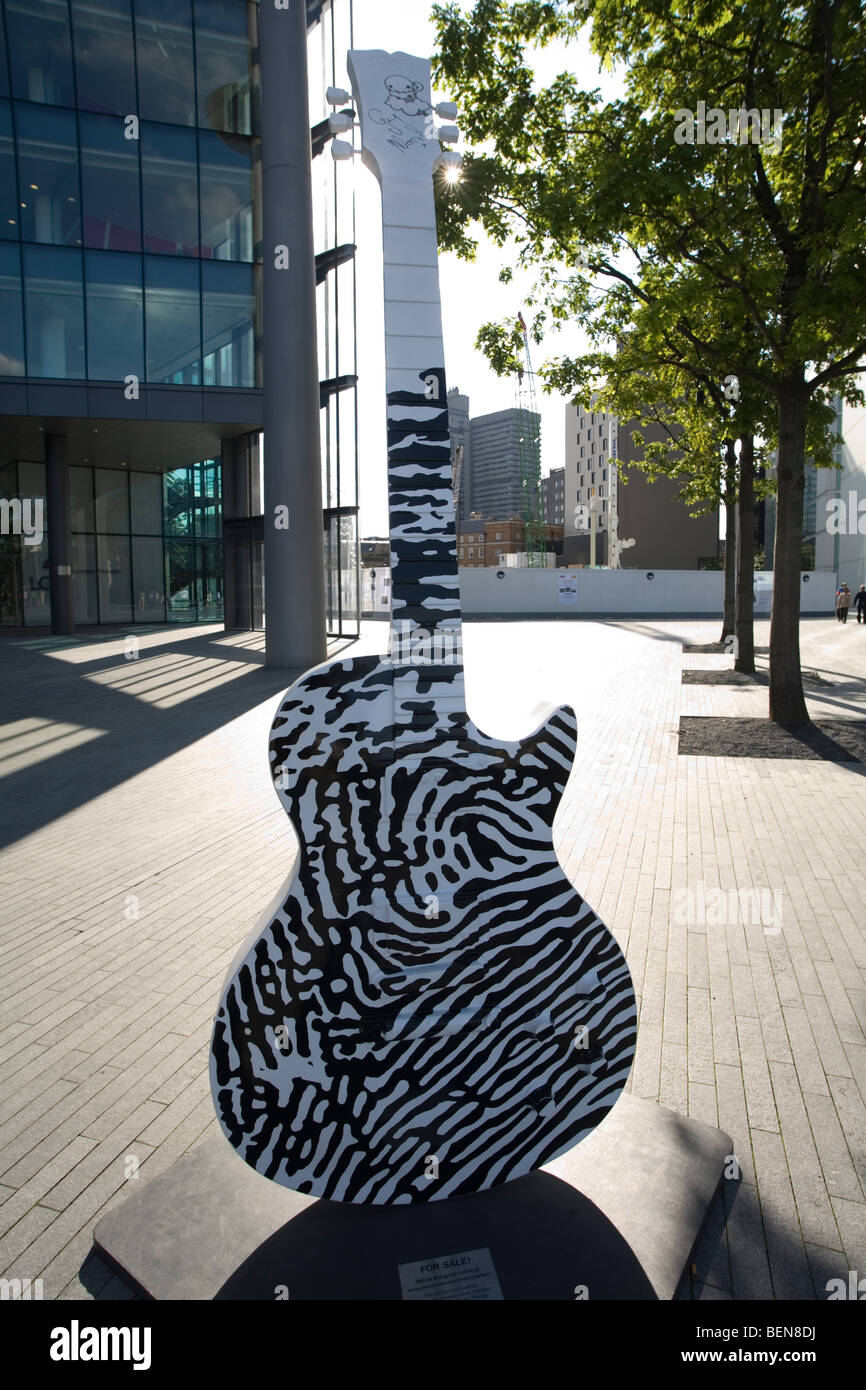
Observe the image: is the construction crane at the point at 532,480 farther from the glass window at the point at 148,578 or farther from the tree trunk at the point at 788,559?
the tree trunk at the point at 788,559

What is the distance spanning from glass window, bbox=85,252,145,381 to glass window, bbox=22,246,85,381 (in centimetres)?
27

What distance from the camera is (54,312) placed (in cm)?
2039

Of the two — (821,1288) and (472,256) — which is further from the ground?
(472,256)

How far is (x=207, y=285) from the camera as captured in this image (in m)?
21.4

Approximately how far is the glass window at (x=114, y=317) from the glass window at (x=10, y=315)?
5.05ft

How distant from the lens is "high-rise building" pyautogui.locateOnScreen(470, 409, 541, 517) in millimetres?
156000

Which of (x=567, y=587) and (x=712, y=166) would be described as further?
(x=567, y=587)

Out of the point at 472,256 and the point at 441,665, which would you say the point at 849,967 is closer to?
the point at 441,665

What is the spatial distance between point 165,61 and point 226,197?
124 inches

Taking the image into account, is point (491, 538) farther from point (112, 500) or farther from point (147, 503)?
point (112, 500)

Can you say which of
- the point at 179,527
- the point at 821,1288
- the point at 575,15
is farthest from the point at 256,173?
the point at 821,1288

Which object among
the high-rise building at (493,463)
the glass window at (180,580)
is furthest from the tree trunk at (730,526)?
the high-rise building at (493,463)
